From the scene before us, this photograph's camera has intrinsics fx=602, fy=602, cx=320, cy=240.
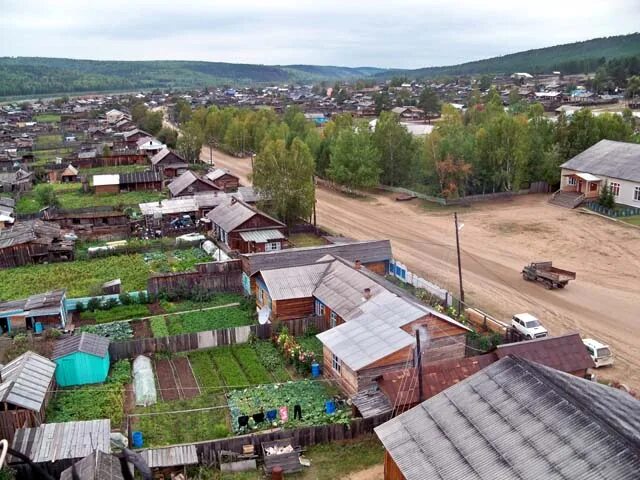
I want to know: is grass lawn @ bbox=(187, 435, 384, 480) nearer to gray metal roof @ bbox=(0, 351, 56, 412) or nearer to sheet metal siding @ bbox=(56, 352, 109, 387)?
gray metal roof @ bbox=(0, 351, 56, 412)

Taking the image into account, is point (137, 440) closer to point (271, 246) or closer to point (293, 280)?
point (293, 280)

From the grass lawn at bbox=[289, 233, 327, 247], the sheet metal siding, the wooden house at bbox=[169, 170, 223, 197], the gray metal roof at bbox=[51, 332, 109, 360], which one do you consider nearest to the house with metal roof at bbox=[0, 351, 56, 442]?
the sheet metal siding

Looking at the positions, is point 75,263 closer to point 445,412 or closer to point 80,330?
point 80,330

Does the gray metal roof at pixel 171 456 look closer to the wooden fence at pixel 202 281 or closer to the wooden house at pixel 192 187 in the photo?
the wooden fence at pixel 202 281

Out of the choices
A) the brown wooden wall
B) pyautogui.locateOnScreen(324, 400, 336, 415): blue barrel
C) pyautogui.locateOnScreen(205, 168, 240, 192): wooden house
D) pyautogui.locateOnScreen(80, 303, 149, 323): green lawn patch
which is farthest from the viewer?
pyautogui.locateOnScreen(205, 168, 240, 192): wooden house

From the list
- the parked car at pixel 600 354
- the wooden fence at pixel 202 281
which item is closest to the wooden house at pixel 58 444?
the wooden fence at pixel 202 281
